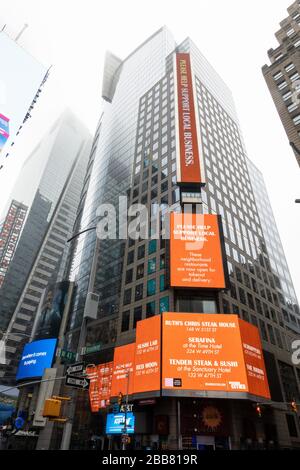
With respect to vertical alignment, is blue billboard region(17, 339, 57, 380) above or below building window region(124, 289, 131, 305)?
below

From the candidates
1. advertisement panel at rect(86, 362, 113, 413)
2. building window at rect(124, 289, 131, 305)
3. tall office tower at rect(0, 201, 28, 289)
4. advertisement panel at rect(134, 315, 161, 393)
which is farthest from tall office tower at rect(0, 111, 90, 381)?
advertisement panel at rect(134, 315, 161, 393)

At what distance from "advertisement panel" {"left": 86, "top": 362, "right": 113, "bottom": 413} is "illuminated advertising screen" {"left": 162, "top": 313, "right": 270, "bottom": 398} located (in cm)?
1488

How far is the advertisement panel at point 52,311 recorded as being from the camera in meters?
64.6

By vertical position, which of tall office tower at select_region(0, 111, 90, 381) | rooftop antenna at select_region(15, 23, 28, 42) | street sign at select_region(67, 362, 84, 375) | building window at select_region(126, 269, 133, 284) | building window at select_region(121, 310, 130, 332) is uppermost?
tall office tower at select_region(0, 111, 90, 381)

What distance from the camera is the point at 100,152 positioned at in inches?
3632

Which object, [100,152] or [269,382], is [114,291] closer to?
[269,382]

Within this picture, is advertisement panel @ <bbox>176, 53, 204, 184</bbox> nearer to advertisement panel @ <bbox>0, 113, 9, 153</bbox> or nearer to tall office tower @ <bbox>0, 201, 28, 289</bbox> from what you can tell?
advertisement panel @ <bbox>0, 113, 9, 153</bbox>

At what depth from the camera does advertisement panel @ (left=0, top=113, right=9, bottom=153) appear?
1314 inches

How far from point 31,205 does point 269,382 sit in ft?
523

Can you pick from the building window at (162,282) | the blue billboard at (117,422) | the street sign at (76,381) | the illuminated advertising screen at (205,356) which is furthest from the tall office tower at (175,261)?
the street sign at (76,381)

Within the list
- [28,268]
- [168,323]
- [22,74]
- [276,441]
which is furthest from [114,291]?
[28,268]

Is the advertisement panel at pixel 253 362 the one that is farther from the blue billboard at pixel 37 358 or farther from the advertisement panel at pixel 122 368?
the blue billboard at pixel 37 358

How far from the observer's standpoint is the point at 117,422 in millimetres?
42125

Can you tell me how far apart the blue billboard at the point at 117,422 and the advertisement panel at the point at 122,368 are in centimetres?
305
